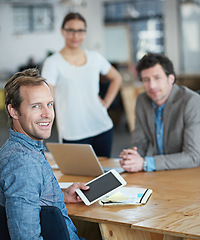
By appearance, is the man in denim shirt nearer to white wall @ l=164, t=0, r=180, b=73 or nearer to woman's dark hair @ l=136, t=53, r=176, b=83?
woman's dark hair @ l=136, t=53, r=176, b=83

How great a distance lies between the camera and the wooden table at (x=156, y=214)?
5.24 feet

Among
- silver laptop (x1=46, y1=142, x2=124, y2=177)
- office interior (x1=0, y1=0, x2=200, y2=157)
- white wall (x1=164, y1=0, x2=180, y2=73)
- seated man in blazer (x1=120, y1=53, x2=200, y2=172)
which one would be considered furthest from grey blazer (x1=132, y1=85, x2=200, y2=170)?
office interior (x1=0, y1=0, x2=200, y2=157)

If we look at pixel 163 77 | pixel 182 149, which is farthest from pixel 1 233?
pixel 163 77

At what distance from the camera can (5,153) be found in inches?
60.2

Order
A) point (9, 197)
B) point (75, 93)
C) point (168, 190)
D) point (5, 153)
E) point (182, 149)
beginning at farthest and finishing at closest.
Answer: point (75, 93)
point (182, 149)
point (168, 190)
point (5, 153)
point (9, 197)

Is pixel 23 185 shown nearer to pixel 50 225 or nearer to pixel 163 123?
pixel 50 225

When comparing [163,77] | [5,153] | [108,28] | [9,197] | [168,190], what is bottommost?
[168,190]

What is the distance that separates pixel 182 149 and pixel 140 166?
0.33m

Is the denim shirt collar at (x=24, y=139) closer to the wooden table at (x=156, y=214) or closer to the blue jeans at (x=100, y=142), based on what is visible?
the wooden table at (x=156, y=214)

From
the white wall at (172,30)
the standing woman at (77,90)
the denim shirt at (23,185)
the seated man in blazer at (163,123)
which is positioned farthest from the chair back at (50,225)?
the white wall at (172,30)

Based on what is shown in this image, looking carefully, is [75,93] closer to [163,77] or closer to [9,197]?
[163,77]

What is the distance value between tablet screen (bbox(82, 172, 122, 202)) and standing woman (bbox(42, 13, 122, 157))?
1.24m

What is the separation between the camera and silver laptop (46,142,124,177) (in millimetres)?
2336

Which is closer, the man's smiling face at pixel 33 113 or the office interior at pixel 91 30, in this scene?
the man's smiling face at pixel 33 113
